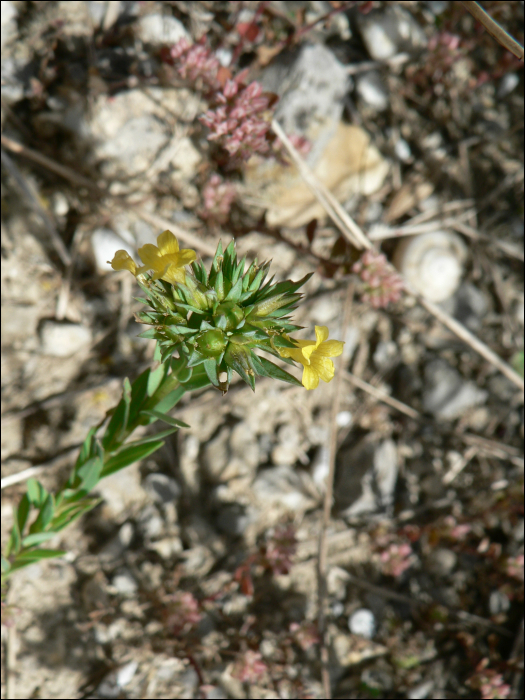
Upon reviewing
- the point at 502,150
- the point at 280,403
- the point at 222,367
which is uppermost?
the point at 502,150

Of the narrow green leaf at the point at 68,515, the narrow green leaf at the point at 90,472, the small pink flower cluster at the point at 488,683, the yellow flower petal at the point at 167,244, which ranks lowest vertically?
the small pink flower cluster at the point at 488,683

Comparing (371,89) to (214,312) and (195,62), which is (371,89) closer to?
(195,62)

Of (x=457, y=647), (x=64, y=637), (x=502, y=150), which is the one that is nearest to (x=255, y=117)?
(x=502, y=150)

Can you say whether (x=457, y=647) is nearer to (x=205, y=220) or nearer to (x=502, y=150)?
(x=205, y=220)

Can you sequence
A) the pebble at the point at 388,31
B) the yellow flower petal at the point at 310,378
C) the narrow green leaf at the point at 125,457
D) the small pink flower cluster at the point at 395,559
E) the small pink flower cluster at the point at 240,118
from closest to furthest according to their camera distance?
1. the yellow flower petal at the point at 310,378
2. the narrow green leaf at the point at 125,457
3. the small pink flower cluster at the point at 240,118
4. the small pink flower cluster at the point at 395,559
5. the pebble at the point at 388,31

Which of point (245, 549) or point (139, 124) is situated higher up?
point (139, 124)

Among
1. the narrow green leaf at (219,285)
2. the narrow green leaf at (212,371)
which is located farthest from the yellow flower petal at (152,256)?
the narrow green leaf at (212,371)

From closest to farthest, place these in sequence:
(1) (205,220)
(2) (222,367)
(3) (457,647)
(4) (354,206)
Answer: (2) (222,367)
(3) (457,647)
(1) (205,220)
(4) (354,206)

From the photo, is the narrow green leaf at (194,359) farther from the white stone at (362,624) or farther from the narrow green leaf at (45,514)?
the white stone at (362,624)
